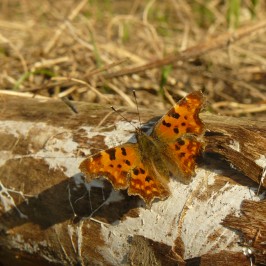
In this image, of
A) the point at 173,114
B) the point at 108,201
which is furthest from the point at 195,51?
the point at 108,201

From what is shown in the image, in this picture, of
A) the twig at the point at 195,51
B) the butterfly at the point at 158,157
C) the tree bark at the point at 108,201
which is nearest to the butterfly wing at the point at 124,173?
the butterfly at the point at 158,157

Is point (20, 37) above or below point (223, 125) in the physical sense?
below

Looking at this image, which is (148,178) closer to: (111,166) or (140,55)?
(111,166)

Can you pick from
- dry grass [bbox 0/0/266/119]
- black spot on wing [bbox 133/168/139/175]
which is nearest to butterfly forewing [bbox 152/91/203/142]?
black spot on wing [bbox 133/168/139/175]

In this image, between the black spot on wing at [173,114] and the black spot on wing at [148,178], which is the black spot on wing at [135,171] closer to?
the black spot on wing at [148,178]

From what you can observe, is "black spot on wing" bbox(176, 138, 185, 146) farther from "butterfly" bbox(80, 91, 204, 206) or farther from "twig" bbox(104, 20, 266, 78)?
"twig" bbox(104, 20, 266, 78)

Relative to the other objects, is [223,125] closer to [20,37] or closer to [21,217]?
[21,217]

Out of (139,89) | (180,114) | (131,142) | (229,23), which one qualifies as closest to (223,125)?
(180,114)
